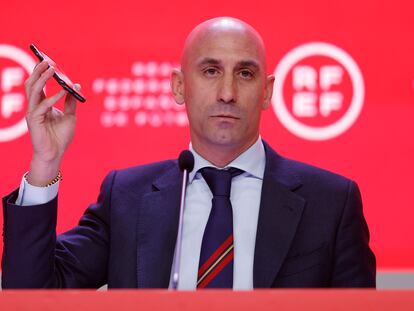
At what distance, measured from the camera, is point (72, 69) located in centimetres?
240

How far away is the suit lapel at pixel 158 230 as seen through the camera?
1783mm

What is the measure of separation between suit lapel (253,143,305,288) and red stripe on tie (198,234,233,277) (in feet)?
0.20

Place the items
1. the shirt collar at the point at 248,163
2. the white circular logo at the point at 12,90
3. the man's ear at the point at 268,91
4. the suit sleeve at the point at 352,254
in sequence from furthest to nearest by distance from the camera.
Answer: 1. the white circular logo at the point at 12,90
2. the man's ear at the point at 268,91
3. the shirt collar at the point at 248,163
4. the suit sleeve at the point at 352,254

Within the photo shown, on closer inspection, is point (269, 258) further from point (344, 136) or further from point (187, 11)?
point (187, 11)

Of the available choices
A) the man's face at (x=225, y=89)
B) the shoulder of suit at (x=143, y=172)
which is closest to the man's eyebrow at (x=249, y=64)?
the man's face at (x=225, y=89)

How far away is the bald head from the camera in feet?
6.38

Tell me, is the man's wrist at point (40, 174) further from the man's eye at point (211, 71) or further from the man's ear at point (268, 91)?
the man's ear at point (268, 91)

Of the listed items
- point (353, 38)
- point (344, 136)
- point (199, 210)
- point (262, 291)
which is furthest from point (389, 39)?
point (262, 291)

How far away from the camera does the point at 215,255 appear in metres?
1.78

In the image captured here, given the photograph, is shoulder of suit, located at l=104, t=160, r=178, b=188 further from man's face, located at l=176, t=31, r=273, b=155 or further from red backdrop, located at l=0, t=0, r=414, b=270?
red backdrop, located at l=0, t=0, r=414, b=270

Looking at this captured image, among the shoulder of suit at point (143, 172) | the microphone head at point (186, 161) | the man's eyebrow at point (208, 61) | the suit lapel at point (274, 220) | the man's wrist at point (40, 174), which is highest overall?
the man's eyebrow at point (208, 61)

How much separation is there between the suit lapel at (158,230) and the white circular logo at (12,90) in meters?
0.60

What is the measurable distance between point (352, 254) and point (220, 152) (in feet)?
1.23

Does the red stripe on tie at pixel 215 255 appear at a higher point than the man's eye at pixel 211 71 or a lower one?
lower
